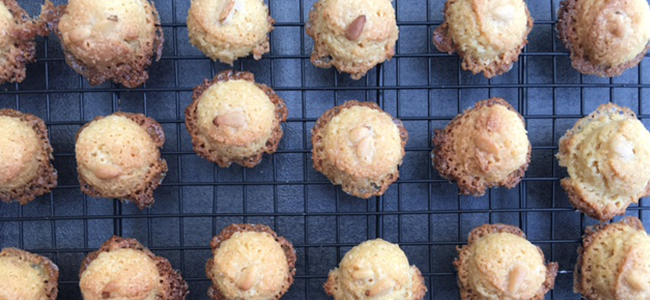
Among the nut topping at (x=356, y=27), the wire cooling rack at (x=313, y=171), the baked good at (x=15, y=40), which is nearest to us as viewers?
the nut topping at (x=356, y=27)

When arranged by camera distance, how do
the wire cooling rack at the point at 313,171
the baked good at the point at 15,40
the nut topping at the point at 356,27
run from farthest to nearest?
1. the wire cooling rack at the point at 313,171
2. the baked good at the point at 15,40
3. the nut topping at the point at 356,27

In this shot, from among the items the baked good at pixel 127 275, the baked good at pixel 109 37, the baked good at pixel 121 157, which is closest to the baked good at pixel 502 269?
the baked good at pixel 127 275

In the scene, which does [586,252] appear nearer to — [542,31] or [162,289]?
[542,31]

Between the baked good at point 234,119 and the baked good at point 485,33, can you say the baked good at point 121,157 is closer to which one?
the baked good at point 234,119

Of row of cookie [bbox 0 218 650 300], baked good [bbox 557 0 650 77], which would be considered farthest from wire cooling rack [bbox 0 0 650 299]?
row of cookie [bbox 0 218 650 300]

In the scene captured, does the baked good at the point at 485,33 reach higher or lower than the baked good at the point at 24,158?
higher

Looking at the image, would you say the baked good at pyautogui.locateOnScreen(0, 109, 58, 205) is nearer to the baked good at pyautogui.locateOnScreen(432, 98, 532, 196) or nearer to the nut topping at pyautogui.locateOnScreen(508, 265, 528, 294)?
the baked good at pyautogui.locateOnScreen(432, 98, 532, 196)
